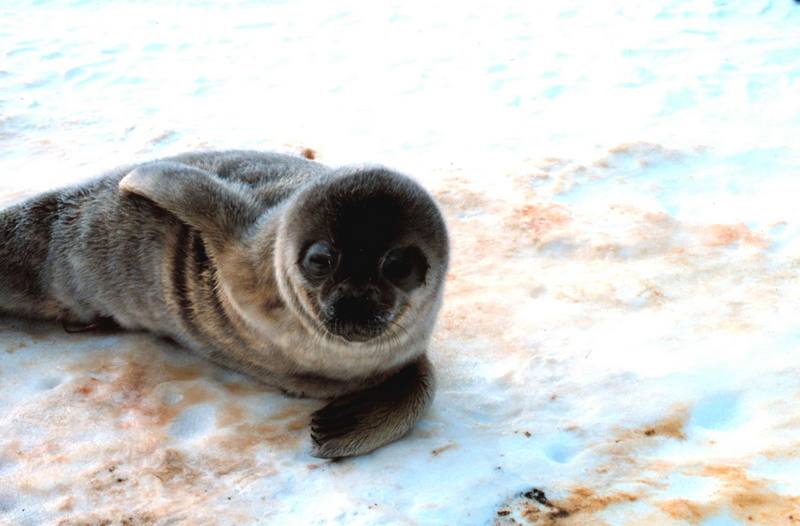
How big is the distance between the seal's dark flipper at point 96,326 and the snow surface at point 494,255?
0.07m

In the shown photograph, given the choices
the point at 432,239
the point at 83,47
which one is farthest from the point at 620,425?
the point at 83,47

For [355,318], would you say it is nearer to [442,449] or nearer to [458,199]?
[442,449]

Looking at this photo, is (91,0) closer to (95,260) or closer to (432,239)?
→ (95,260)

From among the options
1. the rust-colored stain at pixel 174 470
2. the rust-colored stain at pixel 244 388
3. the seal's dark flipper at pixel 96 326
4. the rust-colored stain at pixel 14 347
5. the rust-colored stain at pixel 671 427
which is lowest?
the rust-colored stain at pixel 671 427

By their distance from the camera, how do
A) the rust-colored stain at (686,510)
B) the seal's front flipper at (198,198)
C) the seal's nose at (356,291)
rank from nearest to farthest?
the rust-colored stain at (686,510) → the seal's nose at (356,291) → the seal's front flipper at (198,198)

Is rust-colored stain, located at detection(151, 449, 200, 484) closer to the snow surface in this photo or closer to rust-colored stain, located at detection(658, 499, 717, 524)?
the snow surface

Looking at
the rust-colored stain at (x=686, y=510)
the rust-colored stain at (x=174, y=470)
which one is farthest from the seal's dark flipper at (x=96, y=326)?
the rust-colored stain at (x=686, y=510)

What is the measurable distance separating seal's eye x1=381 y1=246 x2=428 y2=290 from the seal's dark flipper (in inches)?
61.2

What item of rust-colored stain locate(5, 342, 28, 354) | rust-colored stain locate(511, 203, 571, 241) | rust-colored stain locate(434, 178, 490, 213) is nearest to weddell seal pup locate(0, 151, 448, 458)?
rust-colored stain locate(5, 342, 28, 354)

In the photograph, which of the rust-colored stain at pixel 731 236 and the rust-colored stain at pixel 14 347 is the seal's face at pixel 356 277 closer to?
the rust-colored stain at pixel 14 347

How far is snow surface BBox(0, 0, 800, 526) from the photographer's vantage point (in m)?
2.98

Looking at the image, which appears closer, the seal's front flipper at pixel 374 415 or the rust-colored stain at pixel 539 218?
the seal's front flipper at pixel 374 415

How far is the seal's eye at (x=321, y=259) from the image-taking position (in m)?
3.02

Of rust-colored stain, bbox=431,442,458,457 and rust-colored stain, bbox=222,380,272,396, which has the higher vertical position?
rust-colored stain, bbox=222,380,272,396
